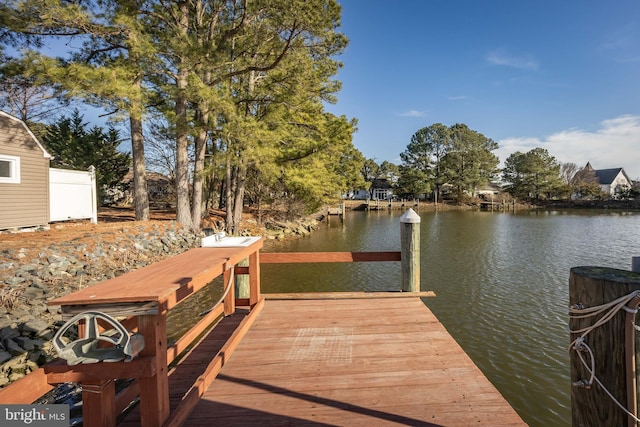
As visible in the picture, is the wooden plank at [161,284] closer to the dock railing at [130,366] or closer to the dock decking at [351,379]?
the dock railing at [130,366]

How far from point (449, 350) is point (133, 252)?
965 centimetres

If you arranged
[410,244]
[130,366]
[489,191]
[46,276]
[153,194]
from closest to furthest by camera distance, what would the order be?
1. [130,366]
2. [410,244]
3. [46,276]
4. [153,194]
5. [489,191]

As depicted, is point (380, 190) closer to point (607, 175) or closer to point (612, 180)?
point (612, 180)

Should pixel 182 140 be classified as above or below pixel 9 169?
above

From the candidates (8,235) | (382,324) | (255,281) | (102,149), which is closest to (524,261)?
(382,324)

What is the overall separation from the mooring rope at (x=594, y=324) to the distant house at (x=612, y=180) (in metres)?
77.9

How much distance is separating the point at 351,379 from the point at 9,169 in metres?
12.4

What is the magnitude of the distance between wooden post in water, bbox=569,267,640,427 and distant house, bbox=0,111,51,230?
43.4 feet

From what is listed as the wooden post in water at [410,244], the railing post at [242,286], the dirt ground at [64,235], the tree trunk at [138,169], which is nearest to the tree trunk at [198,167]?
the tree trunk at [138,169]

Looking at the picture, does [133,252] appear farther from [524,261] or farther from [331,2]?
[524,261]

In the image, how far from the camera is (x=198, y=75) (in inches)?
508

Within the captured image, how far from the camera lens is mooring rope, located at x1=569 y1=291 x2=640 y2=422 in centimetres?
150

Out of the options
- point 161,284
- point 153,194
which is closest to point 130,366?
point 161,284

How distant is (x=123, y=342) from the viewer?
1.67 metres
